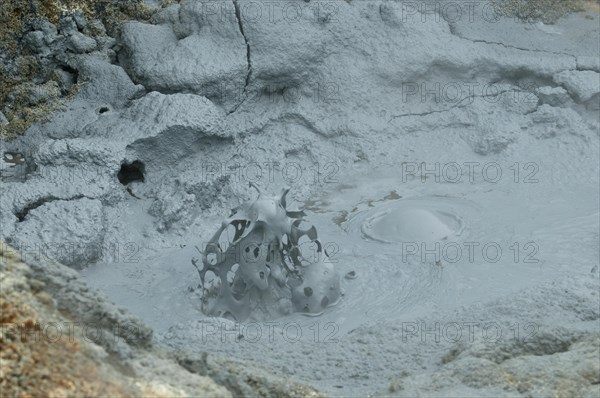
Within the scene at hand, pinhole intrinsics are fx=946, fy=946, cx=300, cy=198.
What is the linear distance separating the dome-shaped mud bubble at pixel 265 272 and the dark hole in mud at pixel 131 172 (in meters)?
1.24

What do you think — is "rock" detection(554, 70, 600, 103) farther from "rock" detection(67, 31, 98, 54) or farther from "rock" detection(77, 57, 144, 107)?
"rock" detection(67, 31, 98, 54)

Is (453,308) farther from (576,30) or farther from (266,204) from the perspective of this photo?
(576,30)

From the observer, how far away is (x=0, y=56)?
5621 mm

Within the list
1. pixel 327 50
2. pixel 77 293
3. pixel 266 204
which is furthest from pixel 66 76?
pixel 77 293

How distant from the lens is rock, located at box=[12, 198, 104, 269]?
15.0 ft

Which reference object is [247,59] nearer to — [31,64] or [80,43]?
[80,43]

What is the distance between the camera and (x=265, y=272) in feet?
13.7

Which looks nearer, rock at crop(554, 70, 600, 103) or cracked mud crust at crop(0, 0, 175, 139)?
cracked mud crust at crop(0, 0, 175, 139)

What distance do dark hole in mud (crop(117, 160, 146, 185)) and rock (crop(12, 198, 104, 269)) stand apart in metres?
0.48

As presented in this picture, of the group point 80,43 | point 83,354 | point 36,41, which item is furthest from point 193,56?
point 83,354

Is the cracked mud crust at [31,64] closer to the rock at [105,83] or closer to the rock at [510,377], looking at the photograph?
the rock at [105,83]

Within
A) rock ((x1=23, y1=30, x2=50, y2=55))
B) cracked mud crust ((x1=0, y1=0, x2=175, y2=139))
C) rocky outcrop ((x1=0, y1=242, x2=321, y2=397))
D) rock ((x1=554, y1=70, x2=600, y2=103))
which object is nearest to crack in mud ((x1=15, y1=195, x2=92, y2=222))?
cracked mud crust ((x1=0, y1=0, x2=175, y2=139))

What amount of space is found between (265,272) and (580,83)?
2.97 meters

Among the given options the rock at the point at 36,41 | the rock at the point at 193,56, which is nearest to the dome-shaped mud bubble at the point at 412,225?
the rock at the point at 193,56
